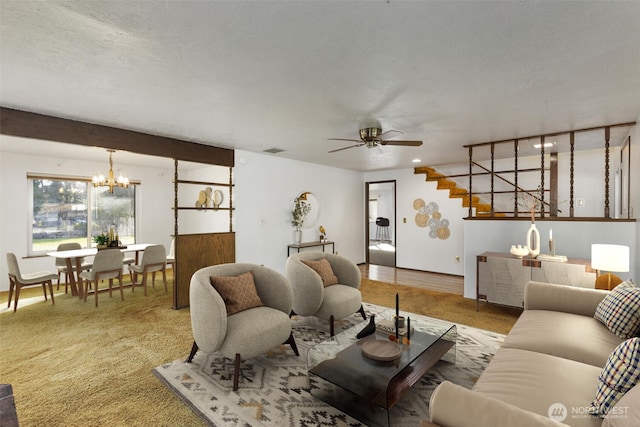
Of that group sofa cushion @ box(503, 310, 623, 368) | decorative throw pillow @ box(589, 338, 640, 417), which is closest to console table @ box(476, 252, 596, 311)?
sofa cushion @ box(503, 310, 623, 368)

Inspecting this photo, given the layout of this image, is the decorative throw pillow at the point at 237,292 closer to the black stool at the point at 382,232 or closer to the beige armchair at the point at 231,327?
the beige armchair at the point at 231,327

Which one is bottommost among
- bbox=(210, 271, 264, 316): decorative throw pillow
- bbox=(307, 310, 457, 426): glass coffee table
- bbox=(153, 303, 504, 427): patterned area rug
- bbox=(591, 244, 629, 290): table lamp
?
bbox=(153, 303, 504, 427): patterned area rug

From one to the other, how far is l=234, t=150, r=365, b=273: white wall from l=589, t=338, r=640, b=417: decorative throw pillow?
4.62 meters

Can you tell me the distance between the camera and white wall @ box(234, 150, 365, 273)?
5.19m

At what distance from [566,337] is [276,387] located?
2.13m

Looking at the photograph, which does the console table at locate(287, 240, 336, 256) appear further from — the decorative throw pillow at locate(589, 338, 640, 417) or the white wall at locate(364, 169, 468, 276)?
the decorative throw pillow at locate(589, 338, 640, 417)

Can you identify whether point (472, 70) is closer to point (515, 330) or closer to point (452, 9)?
point (452, 9)

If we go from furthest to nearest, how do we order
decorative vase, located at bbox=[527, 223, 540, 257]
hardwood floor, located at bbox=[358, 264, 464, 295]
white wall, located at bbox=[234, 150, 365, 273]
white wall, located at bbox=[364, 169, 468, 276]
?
white wall, located at bbox=[364, 169, 468, 276]
hardwood floor, located at bbox=[358, 264, 464, 295]
white wall, located at bbox=[234, 150, 365, 273]
decorative vase, located at bbox=[527, 223, 540, 257]

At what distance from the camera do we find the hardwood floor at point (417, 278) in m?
5.44

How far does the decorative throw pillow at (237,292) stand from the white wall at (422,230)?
492cm

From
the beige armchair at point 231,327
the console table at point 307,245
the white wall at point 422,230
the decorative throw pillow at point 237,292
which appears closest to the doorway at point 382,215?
the white wall at point 422,230

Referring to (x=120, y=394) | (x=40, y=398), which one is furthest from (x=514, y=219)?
(x=40, y=398)

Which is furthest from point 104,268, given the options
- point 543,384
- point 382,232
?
point 382,232

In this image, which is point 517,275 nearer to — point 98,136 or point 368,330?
point 368,330
